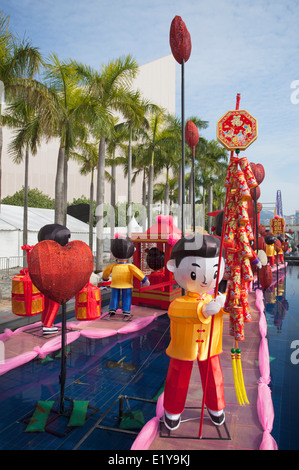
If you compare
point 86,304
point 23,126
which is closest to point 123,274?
point 86,304

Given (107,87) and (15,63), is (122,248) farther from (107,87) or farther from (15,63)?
(107,87)

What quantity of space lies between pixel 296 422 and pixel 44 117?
9.29m

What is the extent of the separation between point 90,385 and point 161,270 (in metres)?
5.00

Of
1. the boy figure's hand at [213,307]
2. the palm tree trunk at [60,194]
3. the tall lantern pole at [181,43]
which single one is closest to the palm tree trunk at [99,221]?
the palm tree trunk at [60,194]

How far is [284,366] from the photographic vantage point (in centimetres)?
483

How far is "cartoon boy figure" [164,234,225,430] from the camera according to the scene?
9.98 ft

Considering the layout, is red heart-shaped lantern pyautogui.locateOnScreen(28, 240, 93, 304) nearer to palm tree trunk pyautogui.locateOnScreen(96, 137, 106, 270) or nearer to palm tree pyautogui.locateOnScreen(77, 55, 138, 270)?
palm tree pyautogui.locateOnScreen(77, 55, 138, 270)

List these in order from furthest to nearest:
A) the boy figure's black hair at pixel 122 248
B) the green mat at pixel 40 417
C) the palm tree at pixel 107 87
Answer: the palm tree at pixel 107 87
the boy figure's black hair at pixel 122 248
the green mat at pixel 40 417

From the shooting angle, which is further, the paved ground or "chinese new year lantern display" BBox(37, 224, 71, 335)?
the paved ground

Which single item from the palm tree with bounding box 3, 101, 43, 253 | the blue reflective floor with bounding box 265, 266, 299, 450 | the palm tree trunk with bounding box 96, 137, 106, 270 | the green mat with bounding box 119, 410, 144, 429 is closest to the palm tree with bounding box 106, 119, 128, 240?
the palm tree trunk with bounding box 96, 137, 106, 270

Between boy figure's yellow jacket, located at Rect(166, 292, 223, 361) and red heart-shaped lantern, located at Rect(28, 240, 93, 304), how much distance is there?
1137 mm

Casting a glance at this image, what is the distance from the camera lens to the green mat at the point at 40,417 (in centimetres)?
321

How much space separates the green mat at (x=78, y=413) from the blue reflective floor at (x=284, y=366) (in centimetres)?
193

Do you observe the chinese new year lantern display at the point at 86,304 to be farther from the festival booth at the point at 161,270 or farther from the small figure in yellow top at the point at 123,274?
the festival booth at the point at 161,270
